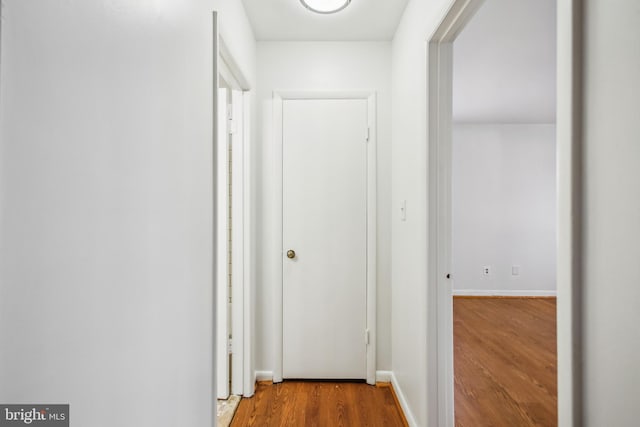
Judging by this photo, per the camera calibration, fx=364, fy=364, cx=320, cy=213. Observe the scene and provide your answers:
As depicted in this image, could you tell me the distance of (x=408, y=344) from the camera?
2.15 metres

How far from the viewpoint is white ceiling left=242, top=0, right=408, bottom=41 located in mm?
2205

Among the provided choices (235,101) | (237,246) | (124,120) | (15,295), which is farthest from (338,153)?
(15,295)

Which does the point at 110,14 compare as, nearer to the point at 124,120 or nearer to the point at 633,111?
the point at 124,120

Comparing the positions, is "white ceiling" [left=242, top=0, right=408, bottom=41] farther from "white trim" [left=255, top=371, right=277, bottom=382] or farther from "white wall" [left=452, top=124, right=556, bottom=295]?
"white wall" [left=452, top=124, right=556, bottom=295]

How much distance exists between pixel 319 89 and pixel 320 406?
2163 millimetres

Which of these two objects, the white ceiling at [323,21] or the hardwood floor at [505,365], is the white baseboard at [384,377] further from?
the white ceiling at [323,21]

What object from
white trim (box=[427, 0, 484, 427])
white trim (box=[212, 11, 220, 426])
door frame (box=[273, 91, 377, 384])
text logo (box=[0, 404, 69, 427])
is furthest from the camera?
door frame (box=[273, 91, 377, 384])

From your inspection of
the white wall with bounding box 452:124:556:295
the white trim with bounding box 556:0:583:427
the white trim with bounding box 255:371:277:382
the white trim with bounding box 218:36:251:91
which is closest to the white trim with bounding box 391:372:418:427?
the white trim with bounding box 255:371:277:382

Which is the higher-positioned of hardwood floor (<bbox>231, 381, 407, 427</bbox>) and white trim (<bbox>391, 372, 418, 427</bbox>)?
white trim (<bbox>391, 372, 418, 427</bbox>)

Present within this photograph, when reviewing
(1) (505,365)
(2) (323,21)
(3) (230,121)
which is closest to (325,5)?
(2) (323,21)

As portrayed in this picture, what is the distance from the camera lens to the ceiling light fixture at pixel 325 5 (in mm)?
2141

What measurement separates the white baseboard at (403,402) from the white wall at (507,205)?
3.32 meters

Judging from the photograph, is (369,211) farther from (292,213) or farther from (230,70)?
(230,70)

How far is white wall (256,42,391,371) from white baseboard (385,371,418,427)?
0.47ft
